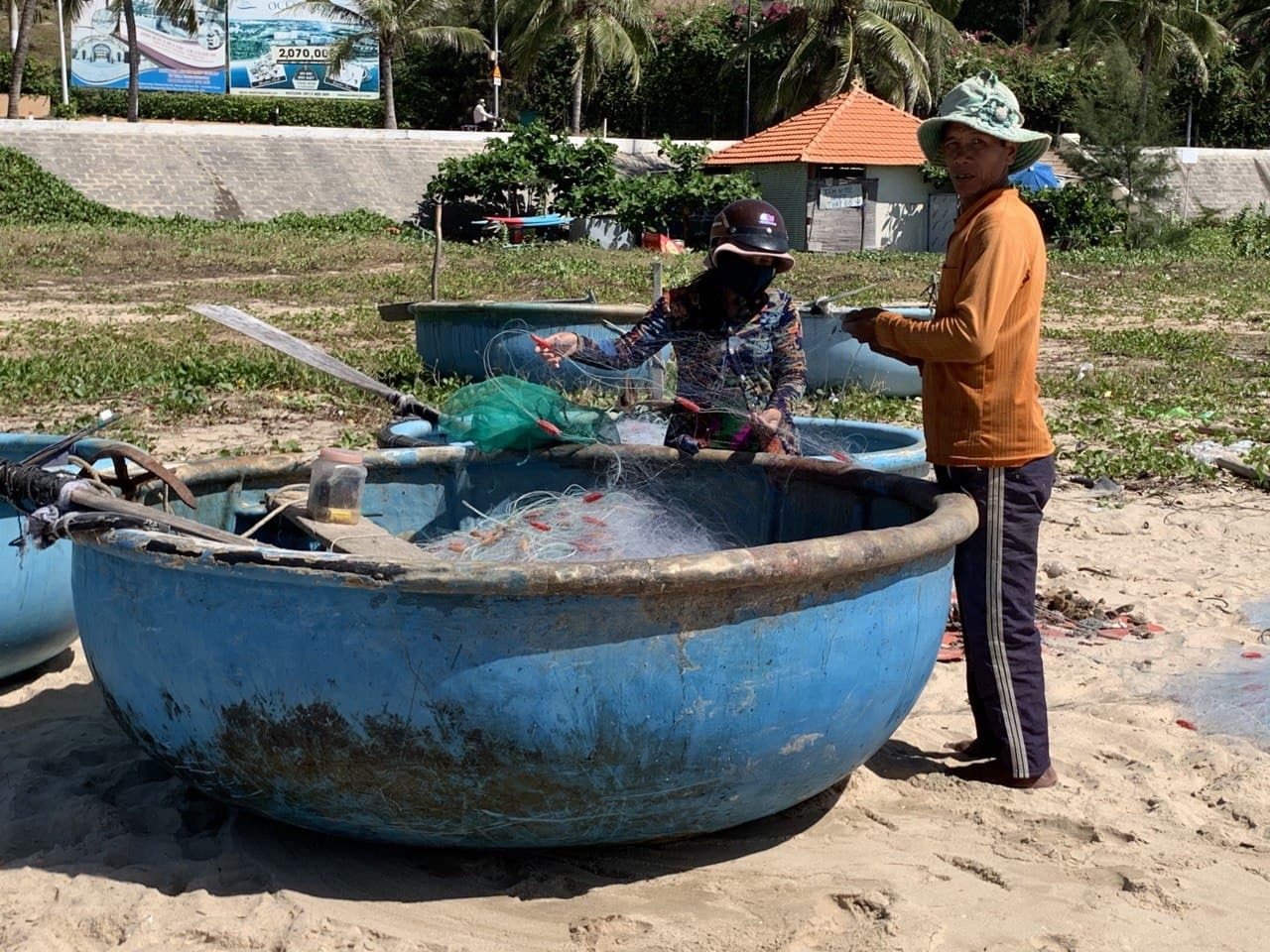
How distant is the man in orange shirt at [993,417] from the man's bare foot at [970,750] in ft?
0.27

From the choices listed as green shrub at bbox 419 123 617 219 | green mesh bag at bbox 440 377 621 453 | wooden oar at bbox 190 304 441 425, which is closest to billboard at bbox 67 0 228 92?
green shrub at bbox 419 123 617 219

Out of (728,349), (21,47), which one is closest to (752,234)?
(728,349)

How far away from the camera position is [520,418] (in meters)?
4.51

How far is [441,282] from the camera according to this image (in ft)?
59.0

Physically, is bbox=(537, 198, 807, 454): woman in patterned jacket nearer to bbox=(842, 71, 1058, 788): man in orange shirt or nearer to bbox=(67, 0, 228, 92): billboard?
bbox=(842, 71, 1058, 788): man in orange shirt

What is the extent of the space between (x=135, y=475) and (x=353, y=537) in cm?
64

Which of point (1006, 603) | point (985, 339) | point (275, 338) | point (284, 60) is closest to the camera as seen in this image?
point (985, 339)

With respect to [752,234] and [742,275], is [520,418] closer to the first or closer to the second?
[742,275]

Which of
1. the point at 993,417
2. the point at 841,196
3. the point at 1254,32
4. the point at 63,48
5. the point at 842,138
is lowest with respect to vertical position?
the point at 993,417

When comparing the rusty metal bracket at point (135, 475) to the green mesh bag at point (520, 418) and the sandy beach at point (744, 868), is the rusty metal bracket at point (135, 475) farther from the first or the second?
the green mesh bag at point (520, 418)

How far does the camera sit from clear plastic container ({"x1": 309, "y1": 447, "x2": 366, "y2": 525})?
371cm

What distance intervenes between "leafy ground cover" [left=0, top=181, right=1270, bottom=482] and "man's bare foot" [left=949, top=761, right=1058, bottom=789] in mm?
2131

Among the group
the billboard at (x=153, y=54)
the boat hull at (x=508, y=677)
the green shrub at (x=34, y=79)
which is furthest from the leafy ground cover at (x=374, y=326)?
the billboard at (x=153, y=54)

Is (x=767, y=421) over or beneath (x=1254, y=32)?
beneath
